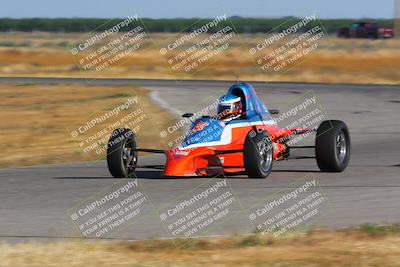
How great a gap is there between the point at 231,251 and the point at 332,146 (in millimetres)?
6638

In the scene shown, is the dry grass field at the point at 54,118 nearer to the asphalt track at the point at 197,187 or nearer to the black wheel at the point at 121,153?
the asphalt track at the point at 197,187

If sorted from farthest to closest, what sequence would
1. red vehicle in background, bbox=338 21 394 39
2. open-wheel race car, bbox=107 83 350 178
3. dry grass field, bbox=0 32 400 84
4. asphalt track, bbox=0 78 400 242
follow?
1. red vehicle in background, bbox=338 21 394 39
2. dry grass field, bbox=0 32 400 84
3. open-wheel race car, bbox=107 83 350 178
4. asphalt track, bbox=0 78 400 242

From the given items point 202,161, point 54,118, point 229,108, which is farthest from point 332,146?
point 54,118

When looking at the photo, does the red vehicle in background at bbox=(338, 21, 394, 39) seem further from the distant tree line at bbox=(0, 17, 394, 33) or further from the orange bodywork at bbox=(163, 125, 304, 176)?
the orange bodywork at bbox=(163, 125, 304, 176)

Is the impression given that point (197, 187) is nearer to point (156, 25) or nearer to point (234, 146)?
point (234, 146)

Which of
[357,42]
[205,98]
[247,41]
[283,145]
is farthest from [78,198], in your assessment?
[247,41]

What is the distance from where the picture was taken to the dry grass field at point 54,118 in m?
22.1

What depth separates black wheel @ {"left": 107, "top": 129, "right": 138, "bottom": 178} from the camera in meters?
16.2

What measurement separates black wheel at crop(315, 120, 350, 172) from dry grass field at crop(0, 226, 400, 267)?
5.25 metres

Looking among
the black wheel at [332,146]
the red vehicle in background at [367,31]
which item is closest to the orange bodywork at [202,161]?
the black wheel at [332,146]

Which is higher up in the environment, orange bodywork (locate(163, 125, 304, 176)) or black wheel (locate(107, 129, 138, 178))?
black wheel (locate(107, 129, 138, 178))

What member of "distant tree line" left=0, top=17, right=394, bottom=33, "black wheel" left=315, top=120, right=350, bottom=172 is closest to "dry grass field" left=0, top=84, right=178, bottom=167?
"black wheel" left=315, top=120, right=350, bottom=172

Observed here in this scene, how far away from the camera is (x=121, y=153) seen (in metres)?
16.2

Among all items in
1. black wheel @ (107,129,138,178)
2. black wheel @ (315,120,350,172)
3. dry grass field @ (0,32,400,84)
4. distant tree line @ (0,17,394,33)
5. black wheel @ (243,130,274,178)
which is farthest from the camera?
distant tree line @ (0,17,394,33)
